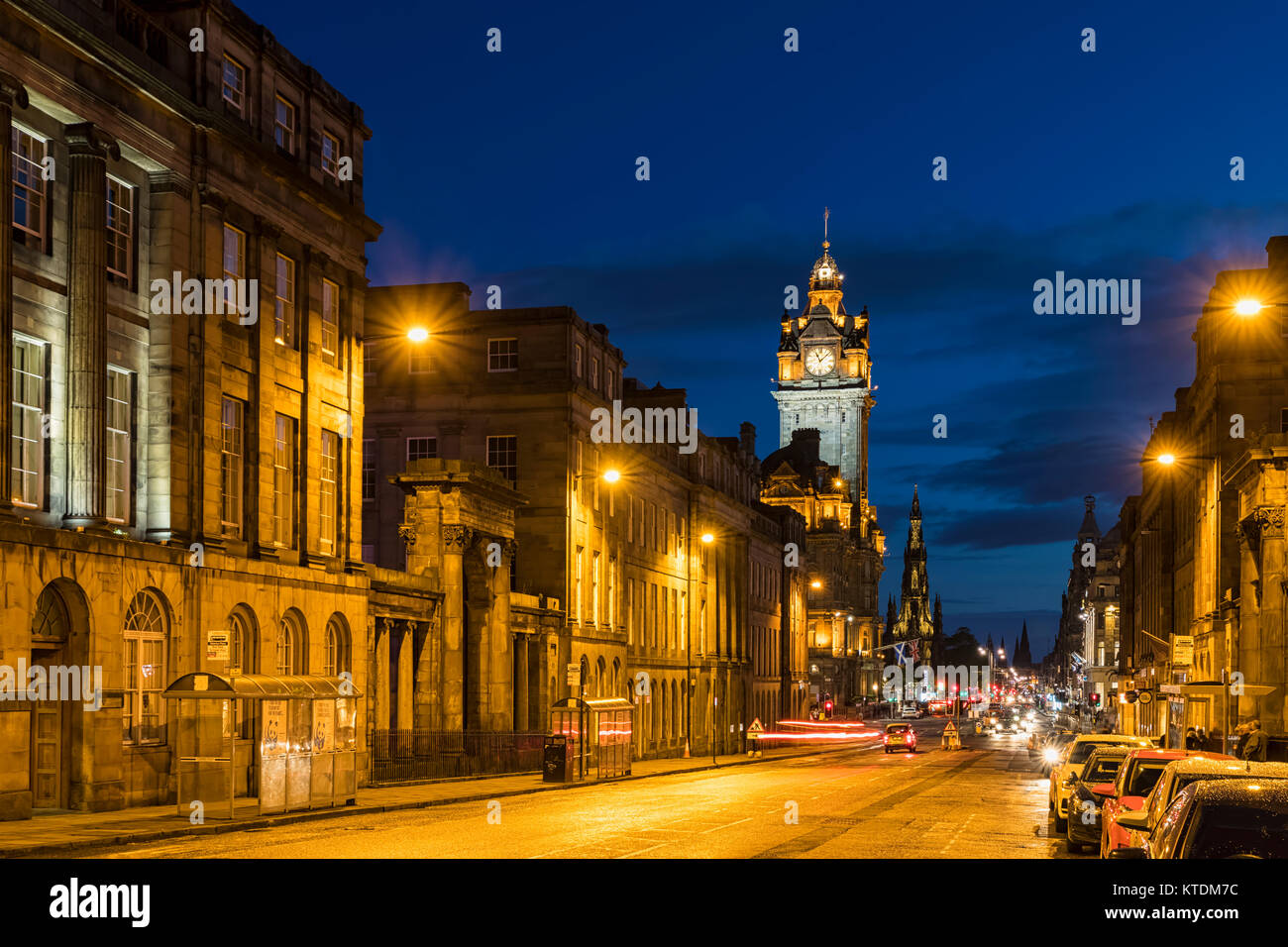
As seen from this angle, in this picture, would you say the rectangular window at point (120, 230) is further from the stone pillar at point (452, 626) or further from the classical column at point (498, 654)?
the classical column at point (498, 654)

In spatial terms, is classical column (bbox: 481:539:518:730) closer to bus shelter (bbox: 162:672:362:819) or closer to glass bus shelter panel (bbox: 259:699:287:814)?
bus shelter (bbox: 162:672:362:819)

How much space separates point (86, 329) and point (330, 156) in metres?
13.5

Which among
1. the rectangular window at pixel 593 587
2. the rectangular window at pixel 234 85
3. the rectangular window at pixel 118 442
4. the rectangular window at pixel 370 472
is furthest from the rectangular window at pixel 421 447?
the rectangular window at pixel 118 442

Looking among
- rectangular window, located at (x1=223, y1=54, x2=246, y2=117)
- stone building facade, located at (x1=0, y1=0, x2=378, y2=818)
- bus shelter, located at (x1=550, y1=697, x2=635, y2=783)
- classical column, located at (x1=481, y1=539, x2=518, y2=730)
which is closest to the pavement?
stone building facade, located at (x1=0, y1=0, x2=378, y2=818)

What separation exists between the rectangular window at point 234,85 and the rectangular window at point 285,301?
384 cm

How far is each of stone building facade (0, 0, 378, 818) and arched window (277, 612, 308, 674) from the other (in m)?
0.09

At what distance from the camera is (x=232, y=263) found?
36.6 metres

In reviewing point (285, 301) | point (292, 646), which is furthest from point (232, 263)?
point (292, 646)

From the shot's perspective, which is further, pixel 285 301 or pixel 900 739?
pixel 900 739

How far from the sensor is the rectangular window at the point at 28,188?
29.3 m

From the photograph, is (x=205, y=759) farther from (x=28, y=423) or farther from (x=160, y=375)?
(x=160, y=375)

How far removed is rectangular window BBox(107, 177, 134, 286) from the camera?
32.3m

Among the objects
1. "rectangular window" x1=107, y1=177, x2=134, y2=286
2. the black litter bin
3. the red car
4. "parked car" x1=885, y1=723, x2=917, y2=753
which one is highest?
"rectangular window" x1=107, y1=177, x2=134, y2=286
